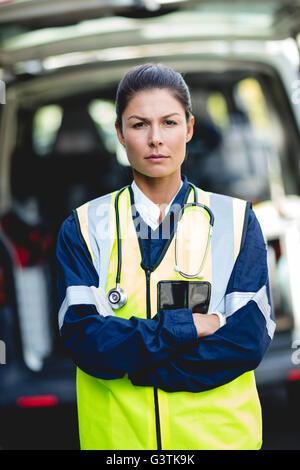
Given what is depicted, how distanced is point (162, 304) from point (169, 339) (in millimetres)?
82

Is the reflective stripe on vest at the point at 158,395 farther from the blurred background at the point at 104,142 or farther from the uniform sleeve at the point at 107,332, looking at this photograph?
the blurred background at the point at 104,142

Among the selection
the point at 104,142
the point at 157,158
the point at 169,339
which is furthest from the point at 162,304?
the point at 104,142

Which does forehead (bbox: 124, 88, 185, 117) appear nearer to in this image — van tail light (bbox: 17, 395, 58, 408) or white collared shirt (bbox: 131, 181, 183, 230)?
white collared shirt (bbox: 131, 181, 183, 230)

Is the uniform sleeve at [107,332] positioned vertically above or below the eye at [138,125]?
below

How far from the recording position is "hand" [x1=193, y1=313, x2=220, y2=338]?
137cm

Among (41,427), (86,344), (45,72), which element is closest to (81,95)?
(45,72)

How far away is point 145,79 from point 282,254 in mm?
1396

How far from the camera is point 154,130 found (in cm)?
138

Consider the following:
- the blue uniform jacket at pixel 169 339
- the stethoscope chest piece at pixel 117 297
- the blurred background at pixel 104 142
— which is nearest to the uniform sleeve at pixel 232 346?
the blue uniform jacket at pixel 169 339

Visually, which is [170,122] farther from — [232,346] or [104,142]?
[104,142]

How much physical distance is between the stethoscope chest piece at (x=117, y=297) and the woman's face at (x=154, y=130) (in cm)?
25

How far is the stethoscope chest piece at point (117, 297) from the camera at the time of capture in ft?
4.52

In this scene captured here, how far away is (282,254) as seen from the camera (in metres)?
2.61

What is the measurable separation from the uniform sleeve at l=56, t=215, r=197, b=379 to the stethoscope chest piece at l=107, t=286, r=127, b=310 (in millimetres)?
26
